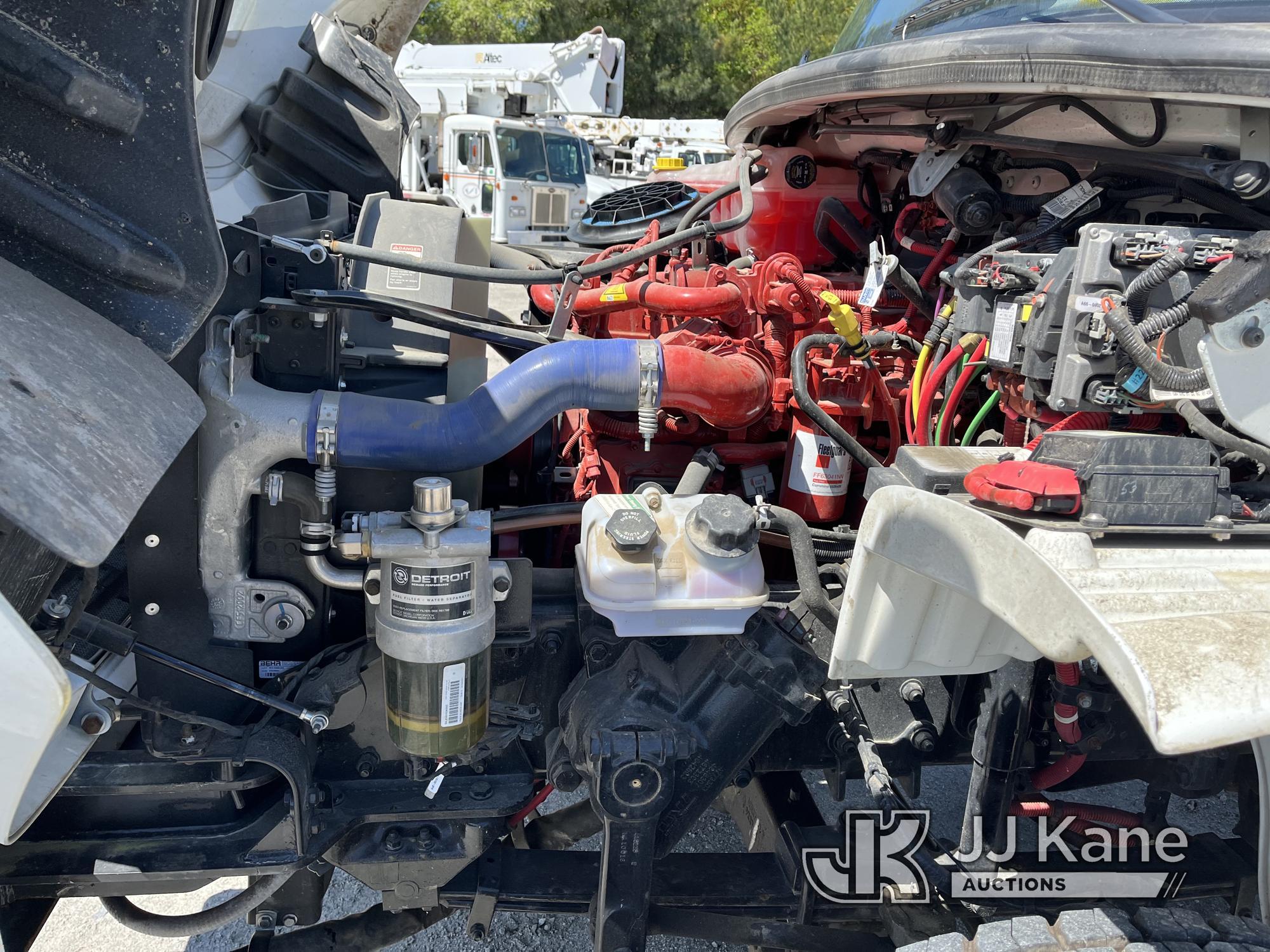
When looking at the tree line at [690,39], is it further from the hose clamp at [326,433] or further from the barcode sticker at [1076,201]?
the hose clamp at [326,433]

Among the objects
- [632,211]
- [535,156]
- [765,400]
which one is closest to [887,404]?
[765,400]

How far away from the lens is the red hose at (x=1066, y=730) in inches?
71.7

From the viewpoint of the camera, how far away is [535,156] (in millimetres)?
15320

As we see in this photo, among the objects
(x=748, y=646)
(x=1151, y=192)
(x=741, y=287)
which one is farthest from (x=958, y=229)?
(x=748, y=646)

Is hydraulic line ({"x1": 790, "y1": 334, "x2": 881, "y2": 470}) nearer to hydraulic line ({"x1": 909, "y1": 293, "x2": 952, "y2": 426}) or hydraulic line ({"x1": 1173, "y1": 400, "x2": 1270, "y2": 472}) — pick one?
hydraulic line ({"x1": 909, "y1": 293, "x2": 952, "y2": 426})

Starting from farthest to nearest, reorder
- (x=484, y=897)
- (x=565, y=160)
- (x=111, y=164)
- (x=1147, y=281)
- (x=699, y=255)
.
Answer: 1. (x=565, y=160)
2. (x=699, y=255)
3. (x=484, y=897)
4. (x=1147, y=281)
5. (x=111, y=164)

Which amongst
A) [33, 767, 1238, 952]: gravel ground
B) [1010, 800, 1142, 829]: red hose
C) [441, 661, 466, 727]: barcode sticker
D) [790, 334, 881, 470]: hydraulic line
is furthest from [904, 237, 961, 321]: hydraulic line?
[33, 767, 1238, 952]: gravel ground

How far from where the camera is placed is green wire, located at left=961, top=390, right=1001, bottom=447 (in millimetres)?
2025

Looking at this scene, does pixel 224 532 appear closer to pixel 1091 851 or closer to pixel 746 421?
pixel 746 421

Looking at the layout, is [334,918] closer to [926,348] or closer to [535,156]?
[926,348]

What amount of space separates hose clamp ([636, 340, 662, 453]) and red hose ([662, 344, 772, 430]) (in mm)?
25

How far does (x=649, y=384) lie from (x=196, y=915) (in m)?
1.43

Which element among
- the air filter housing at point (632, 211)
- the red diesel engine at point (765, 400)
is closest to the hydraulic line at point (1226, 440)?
the red diesel engine at point (765, 400)

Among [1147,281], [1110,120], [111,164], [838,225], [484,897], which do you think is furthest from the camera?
[838,225]
